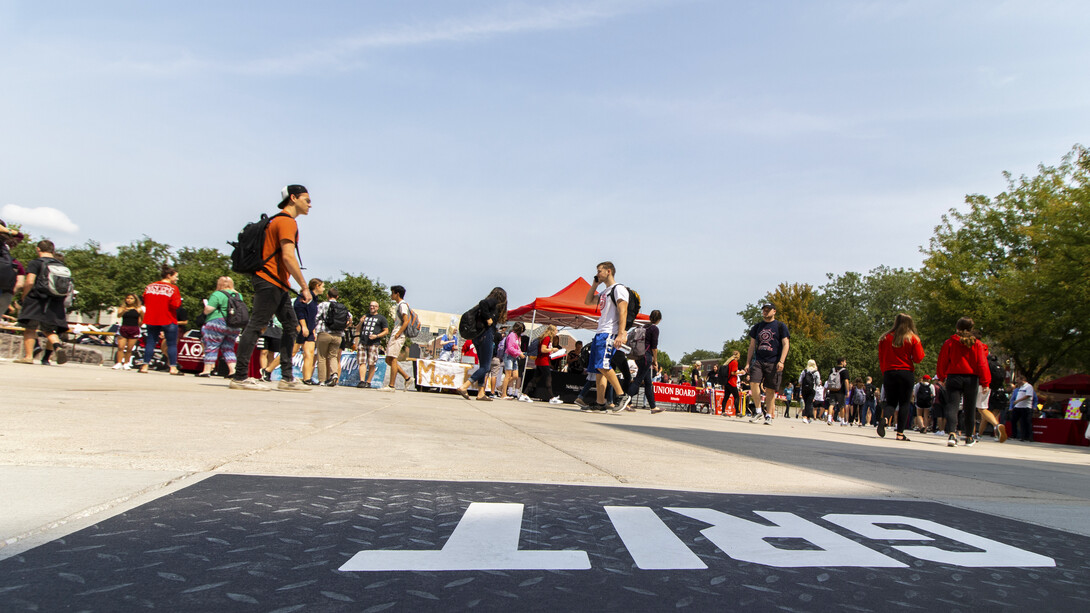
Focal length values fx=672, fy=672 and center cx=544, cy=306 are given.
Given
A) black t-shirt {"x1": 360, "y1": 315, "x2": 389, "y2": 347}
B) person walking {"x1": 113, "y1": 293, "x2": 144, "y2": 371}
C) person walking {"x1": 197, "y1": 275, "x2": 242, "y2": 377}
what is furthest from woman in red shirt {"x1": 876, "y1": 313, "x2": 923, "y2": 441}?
person walking {"x1": 113, "y1": 293, "x2": 144, "y2": 371}

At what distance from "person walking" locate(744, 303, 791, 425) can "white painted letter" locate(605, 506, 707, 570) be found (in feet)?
31.4

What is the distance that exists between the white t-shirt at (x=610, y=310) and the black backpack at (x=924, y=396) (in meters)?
8.92

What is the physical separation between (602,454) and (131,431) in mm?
2424

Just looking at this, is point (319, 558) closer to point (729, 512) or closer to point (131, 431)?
point (729, 512)

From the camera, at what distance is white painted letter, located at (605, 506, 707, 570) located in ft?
5.07

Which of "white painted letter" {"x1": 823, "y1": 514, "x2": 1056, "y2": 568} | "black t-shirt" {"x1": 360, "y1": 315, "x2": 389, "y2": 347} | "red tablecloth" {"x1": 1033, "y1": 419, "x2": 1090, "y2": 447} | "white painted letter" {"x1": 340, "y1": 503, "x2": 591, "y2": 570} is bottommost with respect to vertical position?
"red tablecloth" {"x1": 1033, "y1": 419, "x2": 1090, "y2": 447}

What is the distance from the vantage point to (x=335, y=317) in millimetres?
12117

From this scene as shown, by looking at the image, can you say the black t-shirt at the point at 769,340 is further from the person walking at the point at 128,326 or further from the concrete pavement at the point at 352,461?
the person walking at the point at 128,326

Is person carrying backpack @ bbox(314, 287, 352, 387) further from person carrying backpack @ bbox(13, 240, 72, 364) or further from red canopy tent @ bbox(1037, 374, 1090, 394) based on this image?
red canopy tent @ bbox(1037, 374, 1090, 394)

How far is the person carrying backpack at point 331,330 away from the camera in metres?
12.1

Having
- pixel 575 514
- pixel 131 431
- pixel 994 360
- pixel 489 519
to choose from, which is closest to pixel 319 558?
pixel 489 519

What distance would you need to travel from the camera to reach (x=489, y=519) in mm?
1888

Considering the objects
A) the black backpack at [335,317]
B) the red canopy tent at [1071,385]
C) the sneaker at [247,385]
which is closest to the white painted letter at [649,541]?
the sneaker at [247,385]

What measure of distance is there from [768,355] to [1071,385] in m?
18.1
